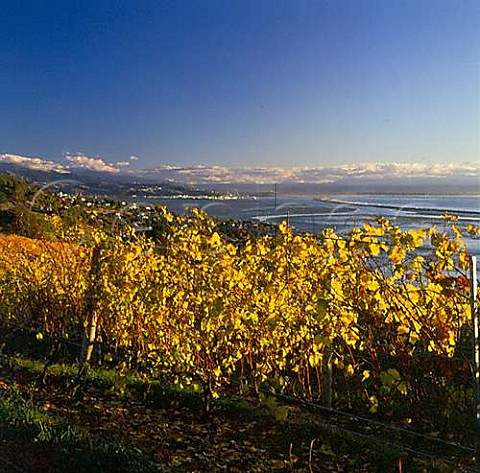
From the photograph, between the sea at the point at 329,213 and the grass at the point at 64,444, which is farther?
the sea at the point at 329,213

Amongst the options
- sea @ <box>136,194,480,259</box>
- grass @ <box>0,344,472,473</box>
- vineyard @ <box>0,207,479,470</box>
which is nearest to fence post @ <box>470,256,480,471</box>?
vineyard @ <box>0,207,479,470</box>

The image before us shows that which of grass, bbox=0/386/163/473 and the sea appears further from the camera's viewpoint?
the sea

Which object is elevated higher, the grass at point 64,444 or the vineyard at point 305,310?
the vineyard at point 305,310

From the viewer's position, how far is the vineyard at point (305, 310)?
3010 mm

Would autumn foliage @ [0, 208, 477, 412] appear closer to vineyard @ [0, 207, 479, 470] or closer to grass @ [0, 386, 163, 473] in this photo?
vineyard @ [0, 207, 479, 470]

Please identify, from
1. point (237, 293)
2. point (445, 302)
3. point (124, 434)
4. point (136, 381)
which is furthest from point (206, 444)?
point (445, 302)

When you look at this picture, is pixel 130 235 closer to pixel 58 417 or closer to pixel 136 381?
pixel 136 381

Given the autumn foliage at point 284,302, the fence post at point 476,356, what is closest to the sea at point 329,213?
the autumn foliage at point 284,302

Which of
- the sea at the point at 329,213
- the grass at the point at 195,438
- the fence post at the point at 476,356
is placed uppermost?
the sea at the point at 329,213

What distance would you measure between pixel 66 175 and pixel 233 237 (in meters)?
5.83

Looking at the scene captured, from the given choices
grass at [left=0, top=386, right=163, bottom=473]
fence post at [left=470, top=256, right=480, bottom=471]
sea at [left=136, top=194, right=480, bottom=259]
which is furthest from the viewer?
sea at [left=136, top=194, right=480, bottom=259]

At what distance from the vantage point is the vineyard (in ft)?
9.87

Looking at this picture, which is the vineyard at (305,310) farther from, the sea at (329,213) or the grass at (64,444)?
the grass at (64,444)

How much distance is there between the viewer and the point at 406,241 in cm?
281
